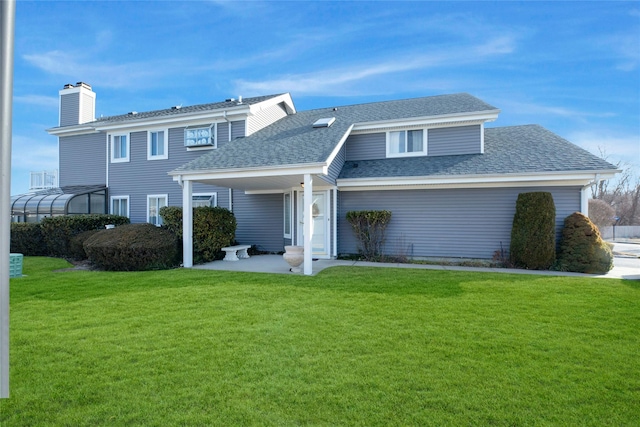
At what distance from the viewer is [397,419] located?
2570mm

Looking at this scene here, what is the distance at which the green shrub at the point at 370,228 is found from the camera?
450 inches

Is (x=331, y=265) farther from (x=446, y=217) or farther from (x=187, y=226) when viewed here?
(x=187, y=226)

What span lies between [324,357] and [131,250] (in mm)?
8079

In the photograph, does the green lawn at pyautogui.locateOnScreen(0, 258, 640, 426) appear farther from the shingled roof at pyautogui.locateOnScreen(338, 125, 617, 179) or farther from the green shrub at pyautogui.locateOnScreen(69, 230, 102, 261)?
the green shrub at pyautogui.locateOnScreen(69, 230, 102, 261)

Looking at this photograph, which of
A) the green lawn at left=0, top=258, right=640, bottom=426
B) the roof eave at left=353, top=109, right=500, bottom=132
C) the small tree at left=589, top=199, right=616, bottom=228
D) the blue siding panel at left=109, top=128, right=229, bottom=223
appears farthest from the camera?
the small tree at left=589, top=199, right=616, bottom=228

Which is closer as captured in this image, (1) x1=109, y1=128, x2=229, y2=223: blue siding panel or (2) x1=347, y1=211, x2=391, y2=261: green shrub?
(2) x1=347, y1=211, x2=391, y2=261: green shrub

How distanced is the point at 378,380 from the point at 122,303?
5.12m

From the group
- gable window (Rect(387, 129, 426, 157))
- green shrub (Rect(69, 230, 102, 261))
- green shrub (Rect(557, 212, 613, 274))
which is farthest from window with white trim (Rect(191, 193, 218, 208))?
green shrub (Rect(557, 212, 613, 274))

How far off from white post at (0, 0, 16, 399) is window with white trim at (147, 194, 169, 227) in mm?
13569

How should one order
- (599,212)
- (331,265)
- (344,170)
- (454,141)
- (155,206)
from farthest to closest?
1. (599,212)
2. (155,206)
3. (344,170)
4. (454,141)
5. (331,265)

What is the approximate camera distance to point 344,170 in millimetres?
12375

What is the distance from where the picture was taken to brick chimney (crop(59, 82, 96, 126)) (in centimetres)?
1702

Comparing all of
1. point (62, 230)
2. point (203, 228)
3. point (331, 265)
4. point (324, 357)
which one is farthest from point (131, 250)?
point (324, 357)

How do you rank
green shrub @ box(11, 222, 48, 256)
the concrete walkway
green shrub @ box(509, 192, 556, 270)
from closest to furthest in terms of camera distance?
1. the concrete walkway
2. green shrub @ box(509, 192, 556, 270)
3. green shrub @ box(11, 222, 48, 256)
